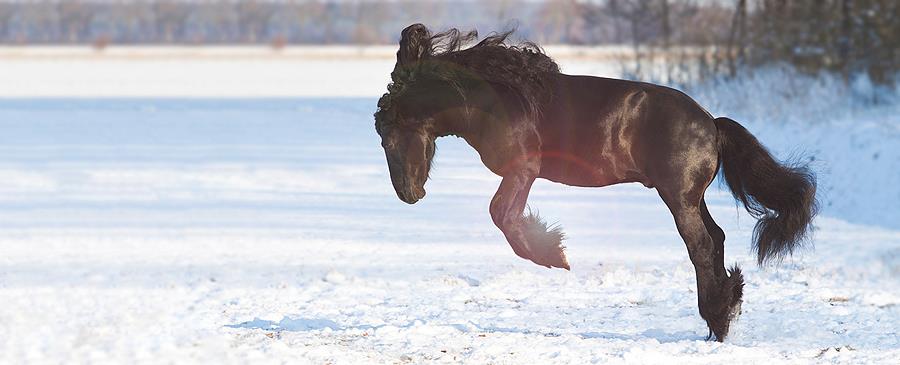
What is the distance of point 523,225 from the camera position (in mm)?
5461

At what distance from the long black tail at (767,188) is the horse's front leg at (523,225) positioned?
1066 mm

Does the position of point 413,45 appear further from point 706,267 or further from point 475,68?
point 706,267

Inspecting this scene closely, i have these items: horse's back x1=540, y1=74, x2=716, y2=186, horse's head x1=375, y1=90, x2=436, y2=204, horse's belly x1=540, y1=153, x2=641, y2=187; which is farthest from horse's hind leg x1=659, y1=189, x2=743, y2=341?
horse's head x1=375, y1=90, x2=436, y2=204

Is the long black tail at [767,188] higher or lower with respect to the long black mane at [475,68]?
lower

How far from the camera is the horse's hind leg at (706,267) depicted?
5.76 meters

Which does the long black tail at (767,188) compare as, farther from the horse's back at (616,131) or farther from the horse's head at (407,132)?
the horse's head at (407,132)

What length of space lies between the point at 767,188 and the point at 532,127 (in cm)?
150

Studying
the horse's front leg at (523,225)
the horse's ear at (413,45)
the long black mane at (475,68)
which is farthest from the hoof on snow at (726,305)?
the horse's ear at (413,45)

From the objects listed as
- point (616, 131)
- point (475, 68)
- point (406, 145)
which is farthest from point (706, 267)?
point (406, 145)

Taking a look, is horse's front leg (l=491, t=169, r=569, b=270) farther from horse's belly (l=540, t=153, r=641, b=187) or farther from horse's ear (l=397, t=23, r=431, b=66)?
horse's ear (l=397, t=23, r=431, b=66)

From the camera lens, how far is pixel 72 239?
10.0m

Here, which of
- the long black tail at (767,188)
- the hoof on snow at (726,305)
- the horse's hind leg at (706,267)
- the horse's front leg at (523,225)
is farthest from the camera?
the hoof on snow at (726,305)

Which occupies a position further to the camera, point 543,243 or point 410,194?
point 543,243

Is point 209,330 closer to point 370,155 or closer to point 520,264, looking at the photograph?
point 520,264
